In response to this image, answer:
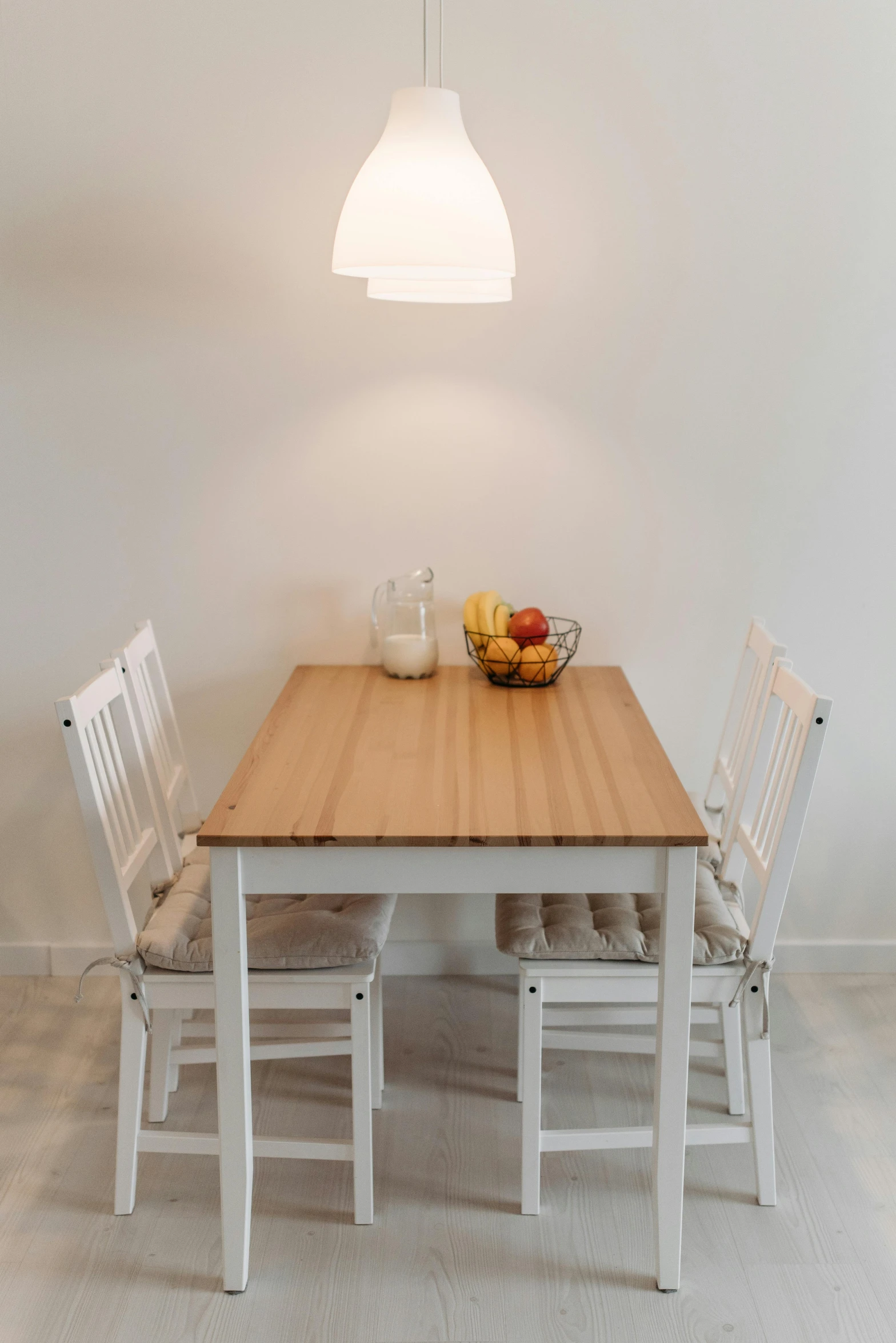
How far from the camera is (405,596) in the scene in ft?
7.70

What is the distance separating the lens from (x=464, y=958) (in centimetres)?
263

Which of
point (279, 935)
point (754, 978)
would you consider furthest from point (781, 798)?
point (279, 935)

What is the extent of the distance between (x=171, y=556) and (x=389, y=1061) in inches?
46.7

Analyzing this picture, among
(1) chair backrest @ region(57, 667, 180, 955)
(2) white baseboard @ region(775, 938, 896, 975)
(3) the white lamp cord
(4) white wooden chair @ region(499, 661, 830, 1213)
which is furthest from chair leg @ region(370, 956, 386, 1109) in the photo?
(3) the white lamp cord

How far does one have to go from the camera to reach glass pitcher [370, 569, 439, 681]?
7.52 ft

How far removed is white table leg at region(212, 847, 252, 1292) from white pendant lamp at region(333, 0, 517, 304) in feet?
2.93

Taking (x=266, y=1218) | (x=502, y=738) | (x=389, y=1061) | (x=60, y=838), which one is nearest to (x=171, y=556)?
(x=60, y=838)

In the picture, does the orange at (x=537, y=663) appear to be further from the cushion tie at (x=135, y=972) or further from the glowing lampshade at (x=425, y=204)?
the cushion tie at (x=135, y=972)

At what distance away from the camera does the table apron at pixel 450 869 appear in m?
1.56

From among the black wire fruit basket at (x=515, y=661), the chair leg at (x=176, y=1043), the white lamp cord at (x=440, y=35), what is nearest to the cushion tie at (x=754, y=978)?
the black wire fruit basket at (x=515, y=661)

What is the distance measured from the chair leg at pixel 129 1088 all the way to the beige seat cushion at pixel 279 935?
0.27 ft

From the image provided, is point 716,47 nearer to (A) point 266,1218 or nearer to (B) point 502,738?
(B) point 502,738

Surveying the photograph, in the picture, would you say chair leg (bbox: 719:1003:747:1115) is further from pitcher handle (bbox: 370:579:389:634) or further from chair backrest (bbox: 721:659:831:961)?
pitcher handle (bbox: 370:579:389:634)

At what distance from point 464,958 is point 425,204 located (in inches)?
68.1
